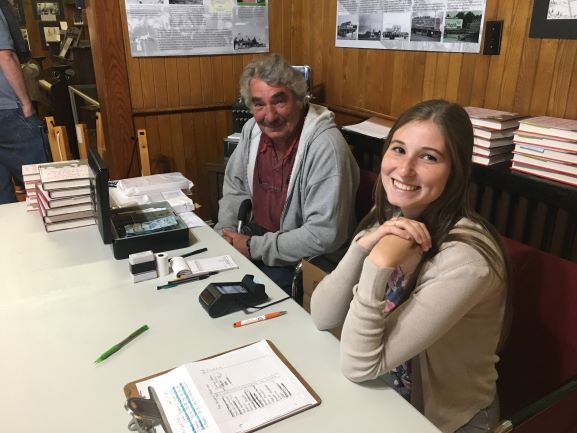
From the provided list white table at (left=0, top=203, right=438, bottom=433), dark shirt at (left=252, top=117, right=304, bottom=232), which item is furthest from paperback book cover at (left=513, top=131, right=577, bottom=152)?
white table at (left=0, top=203, right=438, bottom=433)

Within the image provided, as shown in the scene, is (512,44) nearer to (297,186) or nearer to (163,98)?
(297,186)

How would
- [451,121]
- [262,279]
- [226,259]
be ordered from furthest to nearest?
[226,259] < [262,279] < [451,121]

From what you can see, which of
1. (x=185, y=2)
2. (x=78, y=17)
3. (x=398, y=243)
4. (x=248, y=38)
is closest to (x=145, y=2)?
(x=185, y=2)

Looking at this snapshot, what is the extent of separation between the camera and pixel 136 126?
2.97 meters

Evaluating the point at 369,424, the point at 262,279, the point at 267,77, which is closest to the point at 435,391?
the point at 369,424

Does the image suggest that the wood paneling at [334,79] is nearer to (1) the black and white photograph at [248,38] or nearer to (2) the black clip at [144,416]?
(1) the black and white photograph at [248,38]

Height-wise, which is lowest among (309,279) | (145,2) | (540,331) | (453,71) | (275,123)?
(309,279)

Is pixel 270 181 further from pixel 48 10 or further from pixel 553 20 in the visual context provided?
pixel 48 10

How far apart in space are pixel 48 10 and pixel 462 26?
5573 mm

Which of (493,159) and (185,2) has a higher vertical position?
(185,2)

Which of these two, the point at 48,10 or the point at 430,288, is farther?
the point at 48,10

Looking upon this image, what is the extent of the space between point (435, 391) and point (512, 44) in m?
1.46

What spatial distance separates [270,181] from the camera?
2.09 meters

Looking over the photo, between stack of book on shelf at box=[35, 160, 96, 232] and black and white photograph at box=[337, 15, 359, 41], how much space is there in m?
1.65
